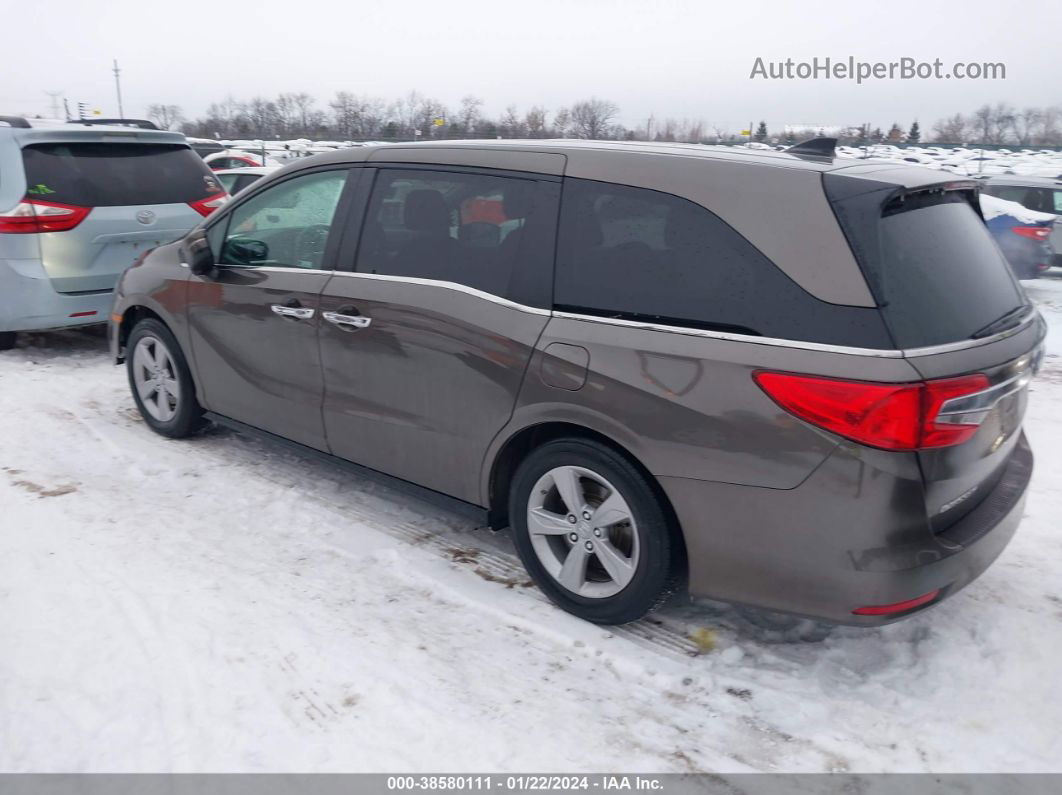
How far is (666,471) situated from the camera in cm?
289

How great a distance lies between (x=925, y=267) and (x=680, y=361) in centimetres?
84

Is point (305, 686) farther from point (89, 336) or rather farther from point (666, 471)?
point (89, 336)

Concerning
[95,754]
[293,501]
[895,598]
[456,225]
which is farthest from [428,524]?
[895,598]

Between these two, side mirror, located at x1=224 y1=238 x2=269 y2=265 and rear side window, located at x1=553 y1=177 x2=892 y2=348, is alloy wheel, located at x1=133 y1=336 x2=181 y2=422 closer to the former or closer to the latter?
side mirror, located at x1=224 y1=238 x2=269 y2=265

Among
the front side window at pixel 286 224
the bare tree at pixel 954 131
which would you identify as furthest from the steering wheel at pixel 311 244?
the bare tree at pixel 954 131

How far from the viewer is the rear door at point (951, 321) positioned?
258 centimetres

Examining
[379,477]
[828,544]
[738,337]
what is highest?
[738,337]

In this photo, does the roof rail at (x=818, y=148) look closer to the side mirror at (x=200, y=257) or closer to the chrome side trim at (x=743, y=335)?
the chrome side trim at (x=743, y=335)

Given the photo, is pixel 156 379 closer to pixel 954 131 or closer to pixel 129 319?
pixel 129 319

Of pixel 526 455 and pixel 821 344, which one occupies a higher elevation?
pixel 821 344

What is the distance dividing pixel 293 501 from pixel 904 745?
3.00 meters

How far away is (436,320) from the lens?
11.6 feet

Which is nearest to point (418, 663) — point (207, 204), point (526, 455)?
point (526, 455)

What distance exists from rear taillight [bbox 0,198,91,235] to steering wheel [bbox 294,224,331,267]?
337 cm
